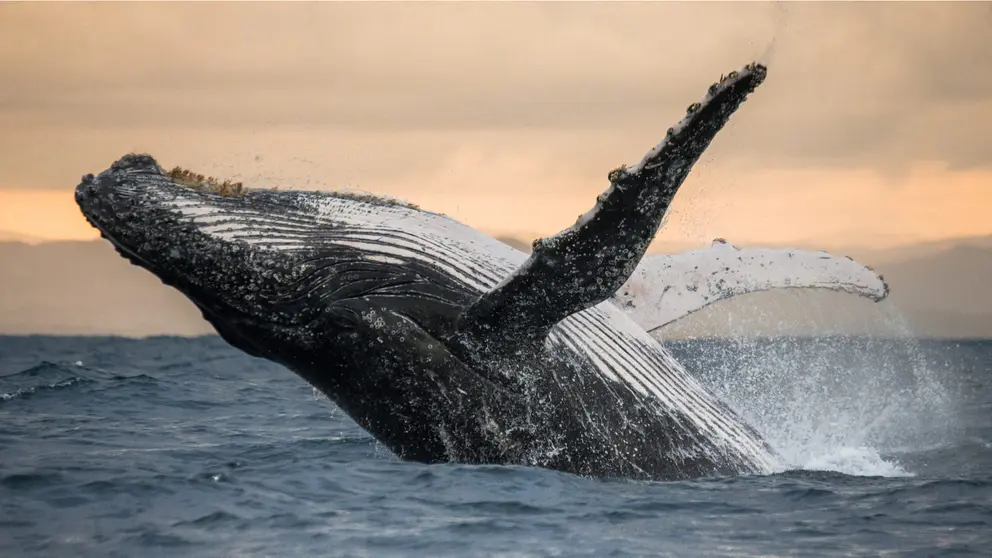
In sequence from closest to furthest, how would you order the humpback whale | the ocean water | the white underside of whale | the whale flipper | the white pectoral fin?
the whale flipper → the ocean water → the humpback whale → the white underside of whale → the white pectoral fin

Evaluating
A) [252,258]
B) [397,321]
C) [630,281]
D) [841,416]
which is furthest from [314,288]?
[841,416]

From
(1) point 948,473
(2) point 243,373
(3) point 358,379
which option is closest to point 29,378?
(2) point 243,373

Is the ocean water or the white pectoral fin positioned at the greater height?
the white pectoral fin

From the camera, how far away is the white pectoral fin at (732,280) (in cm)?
975

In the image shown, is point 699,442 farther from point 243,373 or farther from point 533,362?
point 243,373

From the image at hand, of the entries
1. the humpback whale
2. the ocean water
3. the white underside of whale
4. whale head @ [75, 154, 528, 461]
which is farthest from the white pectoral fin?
whale head @ [75, 154, 528, 461]

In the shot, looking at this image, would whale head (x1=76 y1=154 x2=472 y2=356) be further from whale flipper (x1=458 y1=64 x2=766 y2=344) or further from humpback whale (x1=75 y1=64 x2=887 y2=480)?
whale flipper (x1=458 y1=64 x2=766 y2=344)

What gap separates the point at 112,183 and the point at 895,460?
7.99 metres

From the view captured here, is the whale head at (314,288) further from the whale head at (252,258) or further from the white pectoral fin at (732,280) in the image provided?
the white pectoral fin at (732,280)

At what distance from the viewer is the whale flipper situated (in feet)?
20.4

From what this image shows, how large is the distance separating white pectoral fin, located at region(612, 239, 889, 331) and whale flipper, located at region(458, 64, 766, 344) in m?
2.67

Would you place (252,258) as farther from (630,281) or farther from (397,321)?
(630,281)

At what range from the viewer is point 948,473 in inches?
412

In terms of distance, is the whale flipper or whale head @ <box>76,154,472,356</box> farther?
whale head @ <box>76,154,472,356</box>
